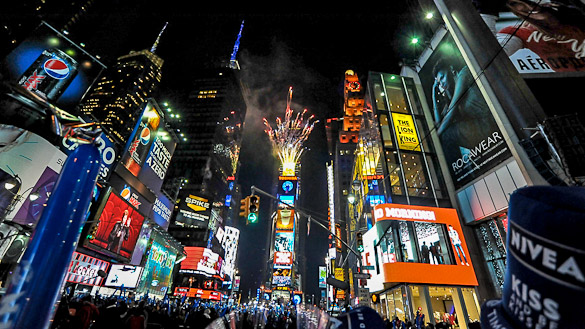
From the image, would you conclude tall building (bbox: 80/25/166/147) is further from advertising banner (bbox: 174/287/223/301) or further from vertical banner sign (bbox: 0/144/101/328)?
vertical banner sign (bbox: 0/144/101/328)

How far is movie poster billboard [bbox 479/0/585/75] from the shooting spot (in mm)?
15719

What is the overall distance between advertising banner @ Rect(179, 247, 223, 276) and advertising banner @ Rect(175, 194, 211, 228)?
7.05 meters

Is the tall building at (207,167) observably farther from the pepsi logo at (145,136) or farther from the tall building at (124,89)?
the pepsi logo at (145,136)

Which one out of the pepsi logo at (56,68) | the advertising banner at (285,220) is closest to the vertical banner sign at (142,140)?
the pepsi logo at (56,68)

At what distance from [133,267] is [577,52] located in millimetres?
42398

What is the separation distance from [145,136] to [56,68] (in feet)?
32.4

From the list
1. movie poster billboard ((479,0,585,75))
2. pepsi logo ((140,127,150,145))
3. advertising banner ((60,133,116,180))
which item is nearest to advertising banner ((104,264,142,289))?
advertising banner ((60,133,116,180))

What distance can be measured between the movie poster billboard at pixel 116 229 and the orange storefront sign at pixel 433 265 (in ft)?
74.5

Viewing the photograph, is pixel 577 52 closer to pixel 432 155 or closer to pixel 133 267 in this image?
pixel 432 155

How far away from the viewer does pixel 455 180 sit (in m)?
21.2

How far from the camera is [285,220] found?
79.1 meters

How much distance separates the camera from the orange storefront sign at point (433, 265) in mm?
17438

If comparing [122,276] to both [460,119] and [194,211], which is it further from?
[194,211]

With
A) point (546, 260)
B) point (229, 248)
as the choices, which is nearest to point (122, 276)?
point (546, 260)
